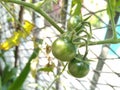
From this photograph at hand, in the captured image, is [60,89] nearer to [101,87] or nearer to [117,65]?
[101,87]

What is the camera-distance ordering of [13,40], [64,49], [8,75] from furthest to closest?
[8,75]
[13,40]
[64,49]

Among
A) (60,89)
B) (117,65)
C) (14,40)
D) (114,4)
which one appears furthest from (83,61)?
(60,89)

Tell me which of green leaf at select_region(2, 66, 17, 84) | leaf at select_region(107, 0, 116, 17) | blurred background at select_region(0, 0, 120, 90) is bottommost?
green leaf at select_region(2, 66, 17, 84)

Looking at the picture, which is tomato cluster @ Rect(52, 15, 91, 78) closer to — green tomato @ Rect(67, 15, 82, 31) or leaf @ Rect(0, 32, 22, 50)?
green tomato @ Rect(67, 15, 82, 31)

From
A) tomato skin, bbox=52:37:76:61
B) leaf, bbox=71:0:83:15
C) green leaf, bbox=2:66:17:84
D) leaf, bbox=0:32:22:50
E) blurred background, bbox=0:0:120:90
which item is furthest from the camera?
green leaf, bbox=2:66:17:84

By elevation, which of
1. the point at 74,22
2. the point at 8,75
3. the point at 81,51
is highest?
the point at 74,22

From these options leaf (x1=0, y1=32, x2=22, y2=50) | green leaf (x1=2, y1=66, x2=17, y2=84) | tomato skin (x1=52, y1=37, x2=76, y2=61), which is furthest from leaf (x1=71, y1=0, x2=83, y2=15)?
green leaf (x1=2, y1=66, x2=17, y2=84)

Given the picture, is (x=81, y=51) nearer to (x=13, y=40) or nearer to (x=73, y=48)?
(x=13, y=40)

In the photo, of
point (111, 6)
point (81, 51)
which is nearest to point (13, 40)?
point (81, 51)


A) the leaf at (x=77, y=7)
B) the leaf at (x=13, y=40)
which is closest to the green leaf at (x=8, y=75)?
the leaf at (x=13, y=40)
